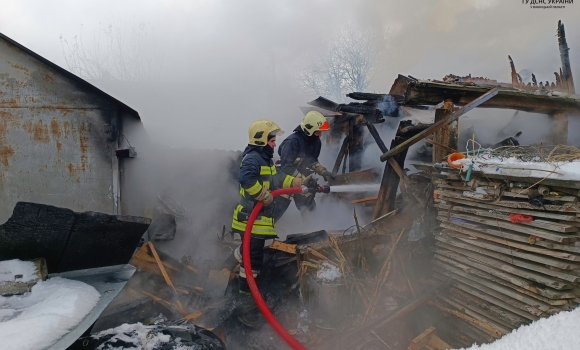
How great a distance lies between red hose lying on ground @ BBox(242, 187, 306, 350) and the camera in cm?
337

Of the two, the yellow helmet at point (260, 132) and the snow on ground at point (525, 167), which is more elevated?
the yellow helmet at point (260, 132)

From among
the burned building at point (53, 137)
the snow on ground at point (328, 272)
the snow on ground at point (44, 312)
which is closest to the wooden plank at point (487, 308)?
the snow on ground at point (328, 272)

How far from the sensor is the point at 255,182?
4.36 metres

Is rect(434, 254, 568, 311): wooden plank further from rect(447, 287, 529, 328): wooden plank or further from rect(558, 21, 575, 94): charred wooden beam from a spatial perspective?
rect(558, 21, 575, 94): charred wooden beam

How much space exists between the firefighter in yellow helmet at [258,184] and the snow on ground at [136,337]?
2291 mm

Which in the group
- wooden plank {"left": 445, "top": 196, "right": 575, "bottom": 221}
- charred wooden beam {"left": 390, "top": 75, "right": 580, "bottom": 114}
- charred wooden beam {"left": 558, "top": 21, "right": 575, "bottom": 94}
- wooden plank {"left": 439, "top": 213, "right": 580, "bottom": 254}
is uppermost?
charred wooden beam {"left": 558, "top": 21, "right": 575, "bottom": 94}

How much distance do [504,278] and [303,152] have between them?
3570 mm

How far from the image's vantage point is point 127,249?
8.29 feet

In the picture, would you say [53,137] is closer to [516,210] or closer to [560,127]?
[516,210]

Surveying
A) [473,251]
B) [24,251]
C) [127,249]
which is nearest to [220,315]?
[127,249]

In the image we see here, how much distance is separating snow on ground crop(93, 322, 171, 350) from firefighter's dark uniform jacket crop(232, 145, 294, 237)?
2291mm

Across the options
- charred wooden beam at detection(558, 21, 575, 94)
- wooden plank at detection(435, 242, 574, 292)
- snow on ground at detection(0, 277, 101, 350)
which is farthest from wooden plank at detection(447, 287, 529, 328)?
charred wooden beam at detection(558, 21, 575, 94)

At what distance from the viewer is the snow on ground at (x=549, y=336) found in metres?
2.21

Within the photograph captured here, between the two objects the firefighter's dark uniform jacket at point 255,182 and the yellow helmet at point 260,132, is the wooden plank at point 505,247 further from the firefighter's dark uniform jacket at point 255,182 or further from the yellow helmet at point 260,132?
the yellow helmet at point 260,132
